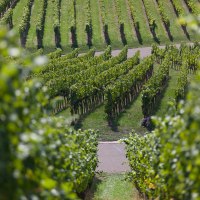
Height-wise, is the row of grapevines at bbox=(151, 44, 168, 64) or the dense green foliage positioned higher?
the dense green foliage

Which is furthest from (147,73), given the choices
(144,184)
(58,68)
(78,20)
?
(144,184)

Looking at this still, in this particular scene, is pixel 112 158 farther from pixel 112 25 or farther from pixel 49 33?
pixel 112 25

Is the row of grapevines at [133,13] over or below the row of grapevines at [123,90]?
over

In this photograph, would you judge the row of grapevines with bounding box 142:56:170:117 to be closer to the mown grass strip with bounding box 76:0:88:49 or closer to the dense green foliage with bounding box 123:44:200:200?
the mown grass strip with bounding box 76:0:88:49

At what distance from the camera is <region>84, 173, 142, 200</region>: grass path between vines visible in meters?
25.2

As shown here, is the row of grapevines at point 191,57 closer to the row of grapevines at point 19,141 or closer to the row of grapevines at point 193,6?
the row of grapevines at point 193,6

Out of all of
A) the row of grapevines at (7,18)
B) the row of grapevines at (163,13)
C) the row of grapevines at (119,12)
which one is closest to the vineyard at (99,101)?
the row of grapevines at (119,12)

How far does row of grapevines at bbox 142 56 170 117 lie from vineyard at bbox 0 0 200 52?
2034 cm

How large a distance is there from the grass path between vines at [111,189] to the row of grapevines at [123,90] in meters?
11.5

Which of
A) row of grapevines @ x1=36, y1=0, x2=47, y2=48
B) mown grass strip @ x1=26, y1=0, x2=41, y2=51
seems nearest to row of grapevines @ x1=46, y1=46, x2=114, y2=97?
mown grass strip @ x1=26, y1=0, x2=41, y2=51

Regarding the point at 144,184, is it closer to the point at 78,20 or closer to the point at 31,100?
the point at 31,100

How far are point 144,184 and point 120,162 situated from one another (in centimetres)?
1374

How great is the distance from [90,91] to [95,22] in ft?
114

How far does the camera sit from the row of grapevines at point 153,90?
40562 millimetres
